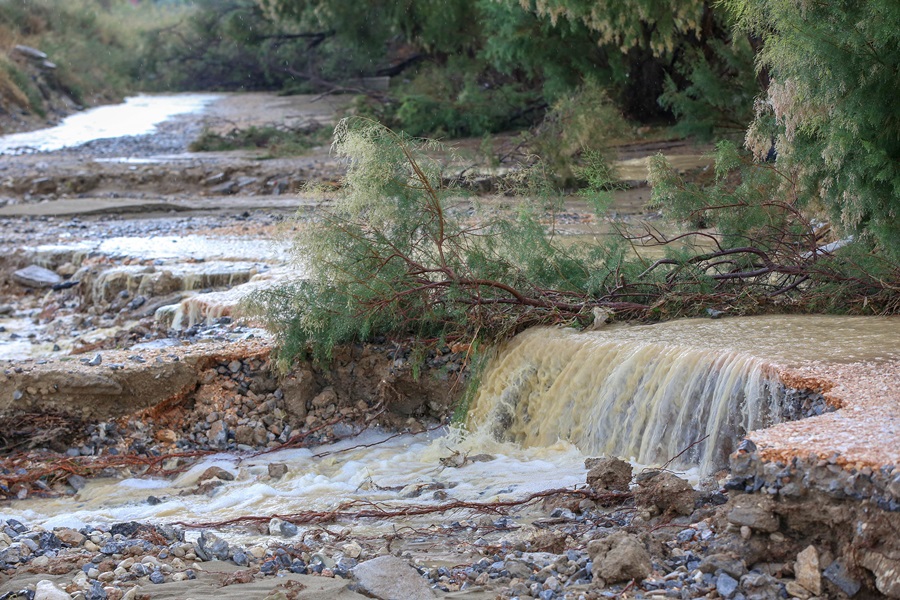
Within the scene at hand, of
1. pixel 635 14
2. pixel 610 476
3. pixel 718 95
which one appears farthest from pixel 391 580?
pixel 718 95

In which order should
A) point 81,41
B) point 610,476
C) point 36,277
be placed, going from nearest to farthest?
A: point 610,476
point 36,277
point 81,41

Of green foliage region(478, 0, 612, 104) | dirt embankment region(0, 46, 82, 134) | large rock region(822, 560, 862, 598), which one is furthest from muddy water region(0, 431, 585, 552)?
dirt embankment region(0, 46, 82, 134)

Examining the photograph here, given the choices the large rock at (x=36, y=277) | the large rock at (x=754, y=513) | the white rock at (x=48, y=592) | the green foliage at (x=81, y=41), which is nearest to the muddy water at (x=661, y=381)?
the large rock at (x=754, y=513)

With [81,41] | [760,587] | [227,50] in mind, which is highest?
[81,41]

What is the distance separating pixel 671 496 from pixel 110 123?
2891 centimetres

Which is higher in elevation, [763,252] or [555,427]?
[763,252]

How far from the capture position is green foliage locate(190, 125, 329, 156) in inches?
931

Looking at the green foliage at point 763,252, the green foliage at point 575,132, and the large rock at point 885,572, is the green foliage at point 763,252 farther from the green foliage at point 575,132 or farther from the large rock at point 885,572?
the green foliage at point 575,132

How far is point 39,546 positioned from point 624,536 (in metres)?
3.03

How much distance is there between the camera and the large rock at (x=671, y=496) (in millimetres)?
5512

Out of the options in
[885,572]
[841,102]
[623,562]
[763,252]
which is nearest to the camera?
[885,572]

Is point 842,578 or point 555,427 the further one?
point 555,427

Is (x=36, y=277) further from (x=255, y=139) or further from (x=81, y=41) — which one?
(x=81, y=41)

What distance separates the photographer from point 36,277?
12969mm
